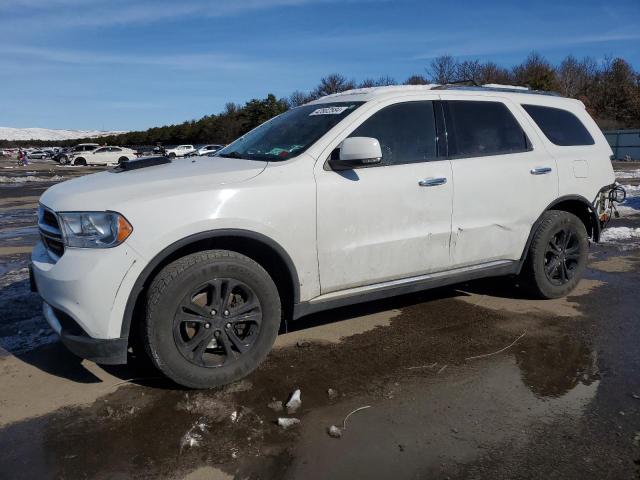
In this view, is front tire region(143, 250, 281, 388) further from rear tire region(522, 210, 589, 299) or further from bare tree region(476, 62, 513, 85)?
bare tree region(476, 62, 513, 85)

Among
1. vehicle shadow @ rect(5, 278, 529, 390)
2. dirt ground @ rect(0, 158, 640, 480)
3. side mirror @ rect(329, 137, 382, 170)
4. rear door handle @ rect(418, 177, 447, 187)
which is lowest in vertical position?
dirt ground @ rect(0, 158, 640, 480)

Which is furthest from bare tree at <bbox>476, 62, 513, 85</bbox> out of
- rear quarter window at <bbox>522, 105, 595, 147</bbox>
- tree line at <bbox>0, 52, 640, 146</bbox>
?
rear quarter window at <bbox>522, 105, 595, 147</bbox>

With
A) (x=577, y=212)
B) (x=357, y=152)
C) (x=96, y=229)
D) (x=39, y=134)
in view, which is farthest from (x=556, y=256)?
(x=39, y=134)

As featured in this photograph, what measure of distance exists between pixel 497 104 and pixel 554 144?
0.69m

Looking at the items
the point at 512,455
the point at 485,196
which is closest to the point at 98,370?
the point at 512,455

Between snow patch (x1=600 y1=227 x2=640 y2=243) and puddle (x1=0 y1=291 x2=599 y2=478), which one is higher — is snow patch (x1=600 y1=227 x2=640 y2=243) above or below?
above

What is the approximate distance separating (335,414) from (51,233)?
206 centimetres

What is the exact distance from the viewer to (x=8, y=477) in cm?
254

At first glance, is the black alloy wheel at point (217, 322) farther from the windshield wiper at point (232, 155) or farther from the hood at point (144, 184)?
the windshield wiper at point (232, 155)

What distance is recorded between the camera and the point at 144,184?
10.5 feet

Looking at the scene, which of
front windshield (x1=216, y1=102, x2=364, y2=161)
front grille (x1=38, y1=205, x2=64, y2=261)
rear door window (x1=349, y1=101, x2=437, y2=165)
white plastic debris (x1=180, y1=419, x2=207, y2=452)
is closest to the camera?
white plastic debris (x1=180, y1=419, x2=207, y2=452)

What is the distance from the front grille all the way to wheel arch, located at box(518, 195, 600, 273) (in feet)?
12.2

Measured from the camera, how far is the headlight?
9.78 ft

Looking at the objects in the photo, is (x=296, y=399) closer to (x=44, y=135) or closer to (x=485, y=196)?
(x=485, y=196)
